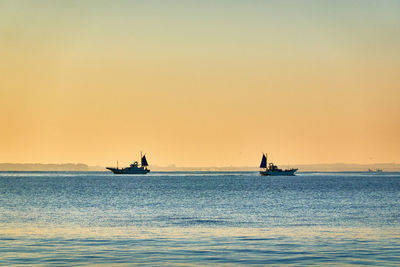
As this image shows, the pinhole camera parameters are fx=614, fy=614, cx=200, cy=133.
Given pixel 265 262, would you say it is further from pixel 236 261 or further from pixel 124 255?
pixel 124 255

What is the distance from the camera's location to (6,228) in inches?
1986

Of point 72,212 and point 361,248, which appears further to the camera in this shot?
point 72,212

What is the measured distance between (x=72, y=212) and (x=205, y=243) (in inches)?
1243

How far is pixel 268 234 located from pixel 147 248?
11.2m

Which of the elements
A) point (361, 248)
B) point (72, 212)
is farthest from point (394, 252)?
point (72, 212)

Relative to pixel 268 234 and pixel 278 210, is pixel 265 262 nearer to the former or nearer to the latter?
pixel 268 234

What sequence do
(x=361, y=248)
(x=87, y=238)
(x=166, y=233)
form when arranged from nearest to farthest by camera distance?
(x=361, y=248) → (x=87, y=238) → (x=166, y=233)

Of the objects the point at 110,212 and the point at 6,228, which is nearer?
the point at 6,228

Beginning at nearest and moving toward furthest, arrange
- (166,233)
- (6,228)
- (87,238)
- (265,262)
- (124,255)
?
1. (265,262)
2. (124,255)
3. (87,238)
4. (166,233)
5. (6,228)

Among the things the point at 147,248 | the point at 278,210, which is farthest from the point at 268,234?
the point at 278,210

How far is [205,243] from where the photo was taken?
41250 mm

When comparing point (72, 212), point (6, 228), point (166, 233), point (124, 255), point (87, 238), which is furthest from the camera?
point (72, 212)

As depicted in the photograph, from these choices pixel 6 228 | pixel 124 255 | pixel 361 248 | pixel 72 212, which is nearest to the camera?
pixel 124 255

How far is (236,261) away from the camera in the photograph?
34188 millimetres
